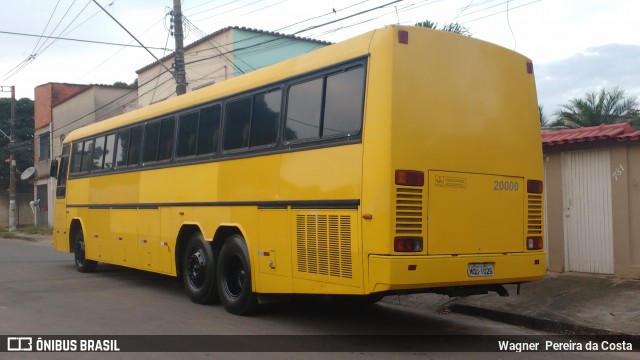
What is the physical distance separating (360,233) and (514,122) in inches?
97.3

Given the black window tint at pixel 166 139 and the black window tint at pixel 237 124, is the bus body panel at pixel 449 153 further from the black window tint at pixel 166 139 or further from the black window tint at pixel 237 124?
the black window tint at pixel 166 139

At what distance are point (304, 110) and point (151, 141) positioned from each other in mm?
4520

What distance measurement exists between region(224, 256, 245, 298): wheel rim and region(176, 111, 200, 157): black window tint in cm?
197

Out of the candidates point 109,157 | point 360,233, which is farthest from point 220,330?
point 109,157

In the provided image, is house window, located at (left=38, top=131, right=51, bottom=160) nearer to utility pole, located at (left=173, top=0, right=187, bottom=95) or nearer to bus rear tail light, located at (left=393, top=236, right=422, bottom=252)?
utility pole, located at (left=173, top=0, right=187, bottom=95)

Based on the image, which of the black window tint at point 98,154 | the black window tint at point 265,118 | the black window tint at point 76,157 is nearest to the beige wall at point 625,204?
the black window tint at point 265,118

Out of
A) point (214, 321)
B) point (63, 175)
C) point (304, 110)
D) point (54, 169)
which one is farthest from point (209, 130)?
point (54, 169)

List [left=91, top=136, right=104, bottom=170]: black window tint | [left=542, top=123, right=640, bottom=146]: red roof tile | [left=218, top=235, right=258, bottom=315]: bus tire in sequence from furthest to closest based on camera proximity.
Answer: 1. [left=91, top=136, right=104, bottom=170]: black window tint
2. [left=542, top=123, right=640, bottom=146]: red roof tile
3. [left=218, top=235, right=258, bottom=315]: bus tire

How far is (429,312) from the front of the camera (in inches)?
374

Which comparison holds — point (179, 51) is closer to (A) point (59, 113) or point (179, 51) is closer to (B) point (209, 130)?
(B) point (209, 130)

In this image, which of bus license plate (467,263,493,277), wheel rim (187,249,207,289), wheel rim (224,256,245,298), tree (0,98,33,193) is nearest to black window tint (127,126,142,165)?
wheel rim (187,249,207,289)

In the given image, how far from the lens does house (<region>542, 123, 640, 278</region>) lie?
9883 millimetres

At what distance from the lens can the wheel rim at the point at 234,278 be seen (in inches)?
347

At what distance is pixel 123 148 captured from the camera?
12.0m
